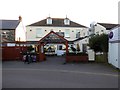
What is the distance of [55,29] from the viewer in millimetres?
55344

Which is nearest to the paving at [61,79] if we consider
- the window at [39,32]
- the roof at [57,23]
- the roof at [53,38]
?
the roof at [53,38]

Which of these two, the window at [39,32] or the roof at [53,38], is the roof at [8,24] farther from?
the roof at [53,38]

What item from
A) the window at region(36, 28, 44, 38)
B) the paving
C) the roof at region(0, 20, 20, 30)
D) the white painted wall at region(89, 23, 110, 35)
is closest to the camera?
the paving

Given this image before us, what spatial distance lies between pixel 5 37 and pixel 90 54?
19.5 meters

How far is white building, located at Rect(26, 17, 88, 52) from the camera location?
54062mm

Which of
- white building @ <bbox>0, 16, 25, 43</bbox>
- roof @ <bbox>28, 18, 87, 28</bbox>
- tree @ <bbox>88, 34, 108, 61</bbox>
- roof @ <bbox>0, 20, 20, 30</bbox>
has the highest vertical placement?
roof @ <bbox>28, 18, 87, 28</bbox>

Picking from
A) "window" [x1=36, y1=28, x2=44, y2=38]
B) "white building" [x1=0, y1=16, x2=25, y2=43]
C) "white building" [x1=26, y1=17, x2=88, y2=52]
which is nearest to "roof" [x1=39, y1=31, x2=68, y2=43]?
"white building" [x1=0, y1=16, x2=25, y2=43]

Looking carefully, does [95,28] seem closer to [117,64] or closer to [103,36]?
[103,36]

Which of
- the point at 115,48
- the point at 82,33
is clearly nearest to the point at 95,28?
the point at 82,33

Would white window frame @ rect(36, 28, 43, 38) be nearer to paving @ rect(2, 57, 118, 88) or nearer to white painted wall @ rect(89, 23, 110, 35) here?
white painted wall @ rect(89, 23, 110, 35)

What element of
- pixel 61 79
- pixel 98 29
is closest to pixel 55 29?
pixel 98 29

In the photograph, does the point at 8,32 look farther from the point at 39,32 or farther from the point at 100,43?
the point at 100,43

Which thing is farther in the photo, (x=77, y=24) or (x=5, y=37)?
(x=77, y=24)

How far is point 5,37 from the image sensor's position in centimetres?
4509
